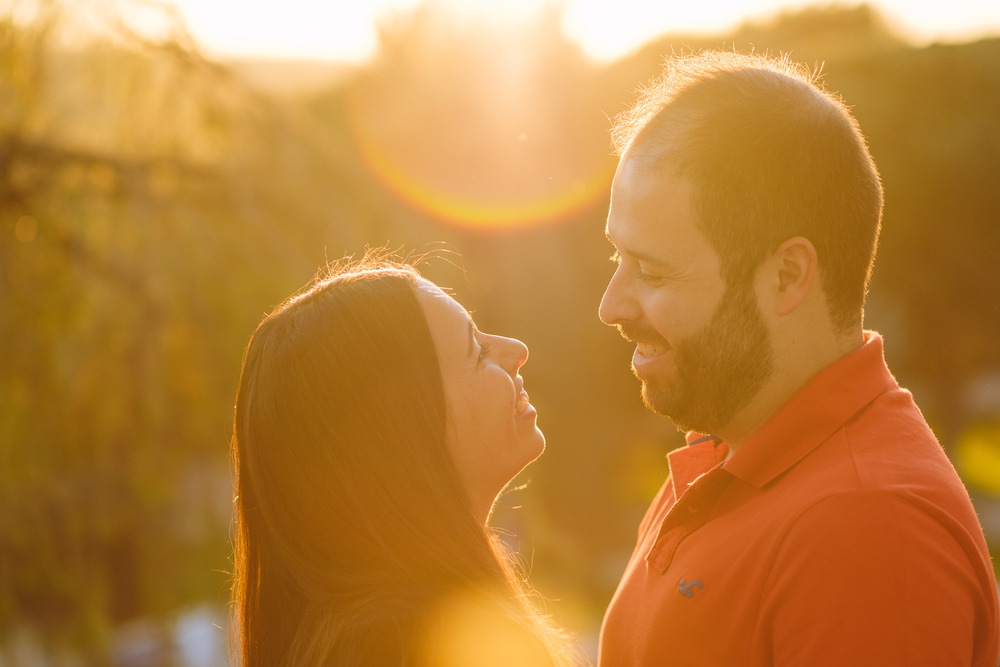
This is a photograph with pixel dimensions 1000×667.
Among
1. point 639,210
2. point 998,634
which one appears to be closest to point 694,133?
point 639,210

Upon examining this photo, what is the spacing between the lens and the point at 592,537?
9.08 meters

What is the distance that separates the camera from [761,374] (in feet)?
5.82

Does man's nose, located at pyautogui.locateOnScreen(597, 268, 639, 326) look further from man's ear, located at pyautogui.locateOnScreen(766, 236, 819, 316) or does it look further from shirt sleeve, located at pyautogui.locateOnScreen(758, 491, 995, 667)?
shirt sleeve, located at pyautogui.locateOnScreen(758, 491, 995, 667)

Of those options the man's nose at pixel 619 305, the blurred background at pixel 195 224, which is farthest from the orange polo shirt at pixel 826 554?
the blurred background at pixel 195 224

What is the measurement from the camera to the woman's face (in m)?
2.00

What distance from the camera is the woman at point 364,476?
5.94ft

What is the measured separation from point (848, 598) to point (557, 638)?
0.76 metres

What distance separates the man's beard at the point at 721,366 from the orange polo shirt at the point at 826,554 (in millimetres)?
112

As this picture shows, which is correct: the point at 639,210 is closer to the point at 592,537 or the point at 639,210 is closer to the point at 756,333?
the point at 756,333

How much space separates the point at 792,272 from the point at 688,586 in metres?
0.64

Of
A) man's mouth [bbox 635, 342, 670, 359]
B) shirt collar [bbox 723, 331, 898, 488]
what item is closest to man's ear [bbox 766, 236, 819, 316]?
shirt collar [bbox 723, 331, 898, 488]

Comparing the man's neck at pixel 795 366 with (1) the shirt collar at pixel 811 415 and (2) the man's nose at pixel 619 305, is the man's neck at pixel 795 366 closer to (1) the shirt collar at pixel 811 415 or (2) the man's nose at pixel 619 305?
(1) the shirt collar at pixel 811 415

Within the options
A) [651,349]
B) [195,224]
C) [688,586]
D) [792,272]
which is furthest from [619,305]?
[195,224]

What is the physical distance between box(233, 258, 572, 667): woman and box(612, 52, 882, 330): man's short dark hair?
2.09 ft
